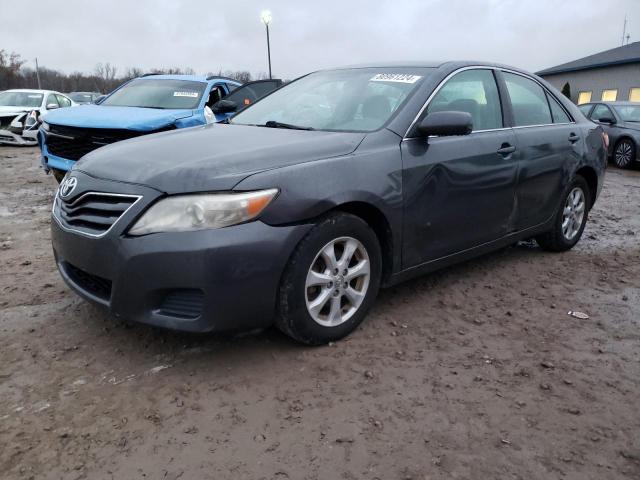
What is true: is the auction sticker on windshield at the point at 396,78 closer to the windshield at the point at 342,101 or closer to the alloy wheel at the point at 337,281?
the windshield at the point at 342,101

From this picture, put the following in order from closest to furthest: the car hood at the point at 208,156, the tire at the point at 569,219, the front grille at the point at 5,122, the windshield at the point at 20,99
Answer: the car hood at the point at 208,156 < the tire at the point at 569,219 < the front grille at the point at 5,122 < the windshield at the point at 20,99

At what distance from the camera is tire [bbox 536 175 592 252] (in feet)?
15.6

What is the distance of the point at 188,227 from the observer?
8.31ft

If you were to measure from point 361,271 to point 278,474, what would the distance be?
1.29m

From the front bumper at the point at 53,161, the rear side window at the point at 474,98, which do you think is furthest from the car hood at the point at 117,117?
the rear side window at the point at 474,98

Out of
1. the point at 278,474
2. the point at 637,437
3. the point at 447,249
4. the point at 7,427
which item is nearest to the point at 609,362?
the point at 637,437

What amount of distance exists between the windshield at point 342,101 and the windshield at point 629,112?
35.3ft

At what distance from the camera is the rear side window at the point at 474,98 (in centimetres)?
360

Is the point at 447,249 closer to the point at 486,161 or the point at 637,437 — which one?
the point at 486,161

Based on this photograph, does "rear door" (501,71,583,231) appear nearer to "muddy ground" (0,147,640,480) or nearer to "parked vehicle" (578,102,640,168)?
"muddy ground" (0,147,640,480)

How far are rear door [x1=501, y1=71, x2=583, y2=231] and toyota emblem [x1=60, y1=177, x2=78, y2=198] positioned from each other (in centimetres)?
295

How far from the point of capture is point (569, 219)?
494 cm

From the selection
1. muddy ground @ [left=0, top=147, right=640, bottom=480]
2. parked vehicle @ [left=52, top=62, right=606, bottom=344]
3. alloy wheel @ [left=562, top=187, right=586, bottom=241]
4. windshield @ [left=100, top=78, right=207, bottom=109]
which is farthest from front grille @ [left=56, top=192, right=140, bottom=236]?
windshield @ [left=100, top=78, right=207, bottom=109]

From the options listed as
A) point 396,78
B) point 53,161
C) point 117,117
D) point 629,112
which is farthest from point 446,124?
point 629,112
